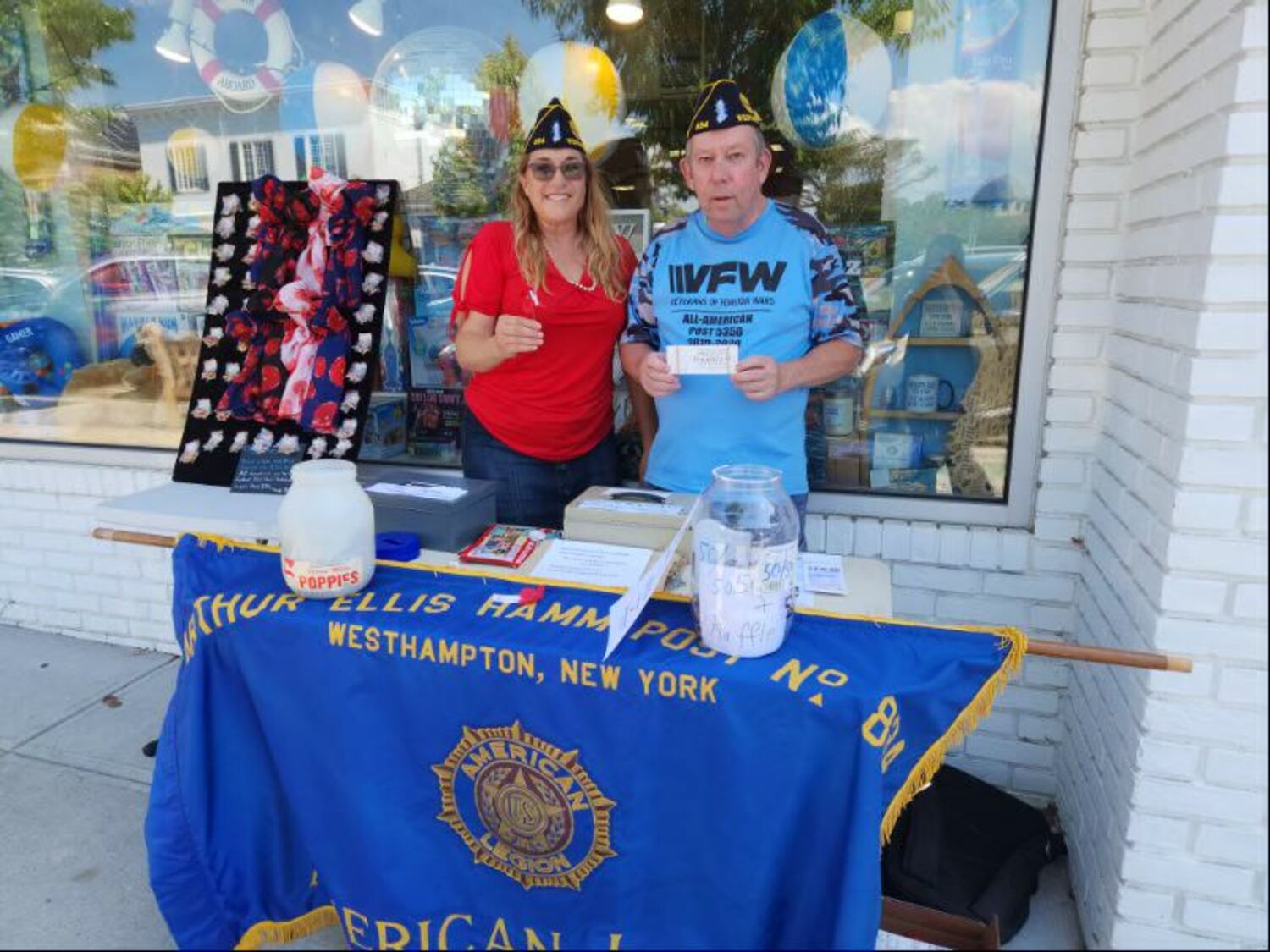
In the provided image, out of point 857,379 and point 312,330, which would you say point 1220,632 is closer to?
point 857,379

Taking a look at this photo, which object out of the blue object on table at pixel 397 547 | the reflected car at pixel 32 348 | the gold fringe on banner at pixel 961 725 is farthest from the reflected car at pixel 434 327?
the gold fringe on banner at pixel 961 725

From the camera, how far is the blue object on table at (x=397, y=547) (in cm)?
198

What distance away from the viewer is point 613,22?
10.1 feet

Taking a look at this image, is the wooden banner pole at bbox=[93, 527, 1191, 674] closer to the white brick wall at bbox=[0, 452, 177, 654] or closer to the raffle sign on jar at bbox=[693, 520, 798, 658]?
the raffle sign on jar at bbox=[693, 520, 798, 658]

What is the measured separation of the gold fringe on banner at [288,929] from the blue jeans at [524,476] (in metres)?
1.15

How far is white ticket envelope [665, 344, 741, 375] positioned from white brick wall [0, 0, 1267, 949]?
0.92m

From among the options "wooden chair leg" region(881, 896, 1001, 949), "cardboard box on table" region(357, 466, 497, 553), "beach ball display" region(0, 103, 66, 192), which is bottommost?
"wooden chair leg" region(881, 896, 1001, 949)

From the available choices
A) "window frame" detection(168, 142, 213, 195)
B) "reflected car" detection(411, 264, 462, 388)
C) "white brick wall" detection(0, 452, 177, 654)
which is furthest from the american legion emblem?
"window frame" detection(168, 142, 213, 195)

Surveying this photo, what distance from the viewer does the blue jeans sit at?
2.58m

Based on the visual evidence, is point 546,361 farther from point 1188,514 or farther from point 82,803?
point 82,803

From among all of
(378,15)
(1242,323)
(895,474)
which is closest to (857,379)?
(895,474)

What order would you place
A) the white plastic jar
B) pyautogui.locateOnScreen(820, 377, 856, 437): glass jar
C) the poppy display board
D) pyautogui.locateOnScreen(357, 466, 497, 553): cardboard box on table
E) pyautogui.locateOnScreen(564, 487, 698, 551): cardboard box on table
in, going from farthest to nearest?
the poppy display board → pyautogui.locateOnScreen(820, 377, 856, 437): glass jar → pyautogui.locateOnScreen(357, 466, 497, 553): cardboard box on table → pyautogui.locateOnScreen(564, 487, 698, 551): cardboard box on table → the white plastic jar

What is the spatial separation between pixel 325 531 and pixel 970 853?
1.81 metres

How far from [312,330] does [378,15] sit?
4.44ft
